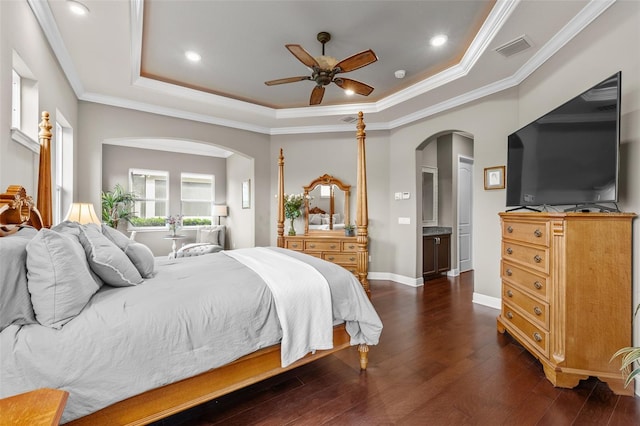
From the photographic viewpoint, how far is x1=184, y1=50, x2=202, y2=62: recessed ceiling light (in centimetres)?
309

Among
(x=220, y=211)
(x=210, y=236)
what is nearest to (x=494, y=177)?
(x=210, y=236)

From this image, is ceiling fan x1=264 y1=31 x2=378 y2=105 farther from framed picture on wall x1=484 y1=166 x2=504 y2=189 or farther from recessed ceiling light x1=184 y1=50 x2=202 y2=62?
framed picture on wall x1=484 y1=166 x2=504 y2=189

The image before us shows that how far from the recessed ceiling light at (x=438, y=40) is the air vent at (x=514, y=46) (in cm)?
50

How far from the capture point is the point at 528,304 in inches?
91.5

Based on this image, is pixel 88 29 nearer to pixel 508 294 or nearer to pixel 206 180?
pixel 508 294

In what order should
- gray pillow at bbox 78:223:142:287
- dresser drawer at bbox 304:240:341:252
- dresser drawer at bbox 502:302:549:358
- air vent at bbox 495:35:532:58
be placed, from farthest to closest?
dresser drawer at bbox 304:240:341:252 → air vent at bbox 495:35:532:58 → dresser drawer at bbox 502:302:549:358 → gray pillow at bbox 78:223:142:287

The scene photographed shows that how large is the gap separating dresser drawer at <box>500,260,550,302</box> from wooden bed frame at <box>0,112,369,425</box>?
1.42 m

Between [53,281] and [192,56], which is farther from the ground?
[192,56]

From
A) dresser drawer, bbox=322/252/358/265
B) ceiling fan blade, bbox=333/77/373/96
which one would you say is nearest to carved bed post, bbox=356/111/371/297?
ceiling fan blade, bbox=333/77/373/96

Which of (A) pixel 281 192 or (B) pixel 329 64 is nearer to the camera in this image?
(B) pixel 329 64

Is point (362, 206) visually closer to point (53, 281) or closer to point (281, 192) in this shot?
point (281, 192)

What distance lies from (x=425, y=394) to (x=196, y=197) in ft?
22.5

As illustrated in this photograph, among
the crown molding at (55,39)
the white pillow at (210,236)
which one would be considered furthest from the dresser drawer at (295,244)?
the crown molding at (55,39)

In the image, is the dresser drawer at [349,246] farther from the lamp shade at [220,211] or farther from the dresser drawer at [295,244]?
the lamp shade at [220,211]
